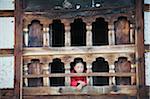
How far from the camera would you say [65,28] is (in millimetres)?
3891

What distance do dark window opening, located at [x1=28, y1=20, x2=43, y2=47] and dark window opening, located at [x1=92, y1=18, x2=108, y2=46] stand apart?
51cm

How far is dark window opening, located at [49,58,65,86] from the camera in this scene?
13.1 feet

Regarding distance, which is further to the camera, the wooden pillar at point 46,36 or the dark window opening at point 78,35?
the dark window opening at point 78,35

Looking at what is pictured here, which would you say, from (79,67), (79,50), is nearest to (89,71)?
(79,67)

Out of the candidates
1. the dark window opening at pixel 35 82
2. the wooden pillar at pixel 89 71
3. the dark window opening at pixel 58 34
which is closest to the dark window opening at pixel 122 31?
the wooden pillar at pixel 89 71

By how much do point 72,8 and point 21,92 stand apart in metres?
0.87

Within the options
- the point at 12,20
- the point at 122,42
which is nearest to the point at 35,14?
the point at 12,20

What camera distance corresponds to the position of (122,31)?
3.85 meters

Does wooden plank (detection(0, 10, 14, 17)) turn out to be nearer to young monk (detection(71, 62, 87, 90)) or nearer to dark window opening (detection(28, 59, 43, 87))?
dark window opening (detection(28, 59, 43, 87))

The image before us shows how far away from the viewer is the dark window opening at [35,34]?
391 cm

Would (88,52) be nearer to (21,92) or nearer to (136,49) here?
(136,49)

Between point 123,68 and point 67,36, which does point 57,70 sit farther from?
point 123,68

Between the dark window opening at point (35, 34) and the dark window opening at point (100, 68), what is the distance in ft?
1.78

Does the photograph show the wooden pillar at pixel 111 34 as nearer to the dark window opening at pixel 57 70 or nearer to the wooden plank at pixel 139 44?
the wooden plank at pixel 139 44
